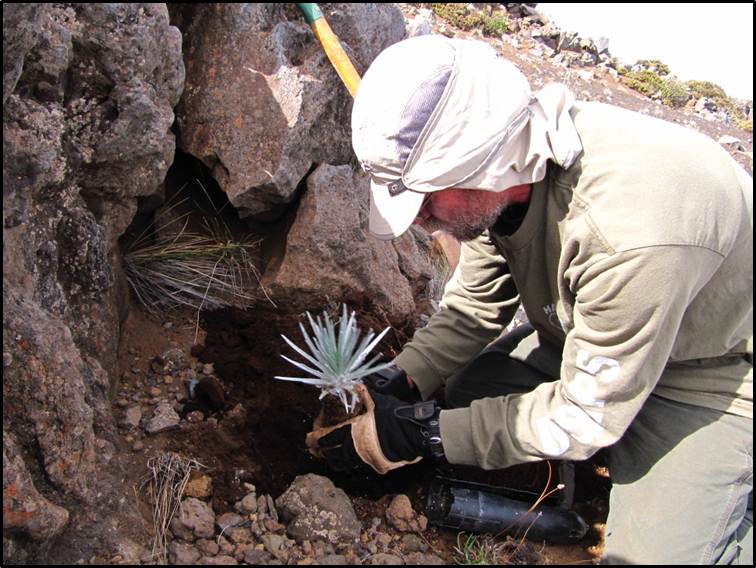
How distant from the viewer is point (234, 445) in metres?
2.52

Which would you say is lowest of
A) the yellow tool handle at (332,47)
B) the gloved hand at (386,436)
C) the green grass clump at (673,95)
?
the gloved hand at (386,436)

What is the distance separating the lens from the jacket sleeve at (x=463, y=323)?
9.21 ft

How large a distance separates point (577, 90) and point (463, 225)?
7.03 metres

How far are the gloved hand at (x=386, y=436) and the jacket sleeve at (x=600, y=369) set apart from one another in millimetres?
74

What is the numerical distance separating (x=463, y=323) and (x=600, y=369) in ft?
3.11

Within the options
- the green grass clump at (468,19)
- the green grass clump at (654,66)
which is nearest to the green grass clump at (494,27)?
the green grass clump at (468,19)

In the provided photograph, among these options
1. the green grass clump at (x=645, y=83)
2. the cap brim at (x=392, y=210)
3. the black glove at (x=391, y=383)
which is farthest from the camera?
the green grass clump at (x=645, y=83)

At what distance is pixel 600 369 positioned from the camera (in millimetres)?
2014

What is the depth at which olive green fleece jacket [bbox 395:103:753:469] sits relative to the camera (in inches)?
74.7

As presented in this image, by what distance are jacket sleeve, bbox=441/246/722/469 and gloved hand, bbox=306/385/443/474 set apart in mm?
74

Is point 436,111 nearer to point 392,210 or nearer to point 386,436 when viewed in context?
point 392,210

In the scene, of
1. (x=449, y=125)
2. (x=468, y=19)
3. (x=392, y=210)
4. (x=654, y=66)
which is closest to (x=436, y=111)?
(x=449, y=125)

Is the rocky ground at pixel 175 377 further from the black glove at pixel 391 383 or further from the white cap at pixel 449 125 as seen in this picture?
the white cap at pixel 449 125

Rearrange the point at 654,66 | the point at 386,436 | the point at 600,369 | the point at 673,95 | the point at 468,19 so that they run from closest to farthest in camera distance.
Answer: the point at 600,369
the point at 386,436
the point at 468,19
the point at 673,95
the point at 654,66
